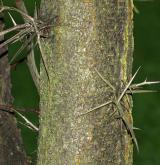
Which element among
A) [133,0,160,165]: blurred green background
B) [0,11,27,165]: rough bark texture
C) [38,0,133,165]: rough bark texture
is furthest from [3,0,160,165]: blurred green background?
[38,0,133,165]: rough bark texture

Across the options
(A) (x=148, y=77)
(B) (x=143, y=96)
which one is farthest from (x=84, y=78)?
(A) (x=148, y=77)

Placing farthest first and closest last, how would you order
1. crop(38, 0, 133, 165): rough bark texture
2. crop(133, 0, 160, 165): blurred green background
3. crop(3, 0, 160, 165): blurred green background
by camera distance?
crop(133, 0, 160, 165): blurred green background, crop(3, 0, 160, 165): blurred green background, crop(38, 0, 133, 165): rough bark texture

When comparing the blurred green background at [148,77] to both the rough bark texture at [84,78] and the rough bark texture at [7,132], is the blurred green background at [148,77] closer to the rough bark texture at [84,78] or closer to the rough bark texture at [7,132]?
the rough bark texture at [7,132]

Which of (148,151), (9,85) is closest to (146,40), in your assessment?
(148,151)

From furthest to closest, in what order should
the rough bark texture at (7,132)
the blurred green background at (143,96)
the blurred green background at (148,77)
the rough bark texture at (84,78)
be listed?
the blurred green background at (148,77) → the blurred green background at (143,96) → the rough bark texture at (7,132) → the rough bark texture at (84,78)

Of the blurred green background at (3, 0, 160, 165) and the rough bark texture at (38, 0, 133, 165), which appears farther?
the blurred green background at (3, 0, 160, 165)

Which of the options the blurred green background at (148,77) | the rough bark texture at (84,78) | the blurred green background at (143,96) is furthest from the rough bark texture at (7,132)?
the blurred green background at (148,77)

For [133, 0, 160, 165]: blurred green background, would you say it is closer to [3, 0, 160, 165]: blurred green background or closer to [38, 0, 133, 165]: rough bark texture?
[3, 0, 160, 165]: blurred green background
